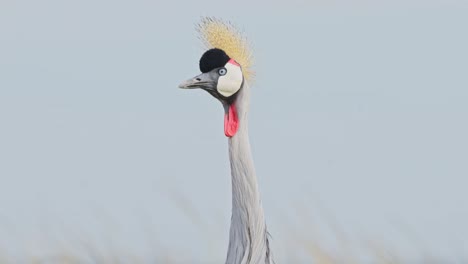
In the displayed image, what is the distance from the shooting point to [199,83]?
6914 millimetres

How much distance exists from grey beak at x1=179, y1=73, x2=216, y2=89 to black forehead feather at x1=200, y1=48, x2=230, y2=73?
0.07 metres

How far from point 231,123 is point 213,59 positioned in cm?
34

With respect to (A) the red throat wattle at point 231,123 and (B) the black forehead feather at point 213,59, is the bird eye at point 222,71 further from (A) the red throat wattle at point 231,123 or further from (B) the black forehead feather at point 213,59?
(A) the red throat wattle at point 231,123

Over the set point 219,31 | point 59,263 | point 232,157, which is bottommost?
point 59,263

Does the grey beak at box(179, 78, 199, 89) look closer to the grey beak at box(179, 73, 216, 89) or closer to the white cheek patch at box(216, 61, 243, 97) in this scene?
the grey beak at box(179, 73, 216, 89)

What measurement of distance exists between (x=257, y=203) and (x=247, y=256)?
0.27 meters

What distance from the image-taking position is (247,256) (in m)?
7.11

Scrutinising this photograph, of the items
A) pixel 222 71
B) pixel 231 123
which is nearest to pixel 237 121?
pixel 231 123

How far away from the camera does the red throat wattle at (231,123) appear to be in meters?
6.88

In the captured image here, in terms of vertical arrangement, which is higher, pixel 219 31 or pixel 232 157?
pixel 219 31

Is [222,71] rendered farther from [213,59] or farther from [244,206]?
[244,206]

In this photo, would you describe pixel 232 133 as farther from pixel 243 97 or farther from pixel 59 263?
pixel 59 263

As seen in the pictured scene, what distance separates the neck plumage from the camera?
6906mm

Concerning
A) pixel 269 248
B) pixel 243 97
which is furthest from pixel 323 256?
pixel 243 97
